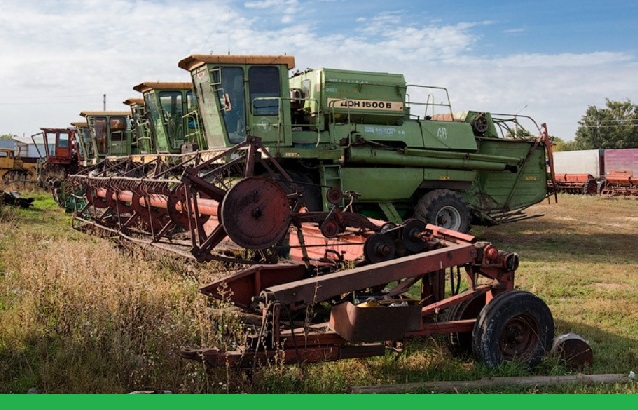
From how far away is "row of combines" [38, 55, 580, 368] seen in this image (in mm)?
4871

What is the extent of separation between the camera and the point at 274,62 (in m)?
11.1

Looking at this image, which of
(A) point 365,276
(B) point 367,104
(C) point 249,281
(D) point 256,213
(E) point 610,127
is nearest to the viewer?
(A) point 365,276

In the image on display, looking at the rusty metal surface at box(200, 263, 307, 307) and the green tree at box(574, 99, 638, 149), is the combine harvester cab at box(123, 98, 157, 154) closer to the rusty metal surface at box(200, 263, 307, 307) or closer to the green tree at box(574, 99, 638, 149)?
the rusty metal surface at box(200, 263, 307, 307)

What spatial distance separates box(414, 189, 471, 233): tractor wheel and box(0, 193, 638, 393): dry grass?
4421 millimetres

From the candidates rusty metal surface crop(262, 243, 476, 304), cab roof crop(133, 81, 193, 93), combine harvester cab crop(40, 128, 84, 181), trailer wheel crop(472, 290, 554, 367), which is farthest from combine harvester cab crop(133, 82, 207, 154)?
trailer wheel crop(472, 290, 554, 367)

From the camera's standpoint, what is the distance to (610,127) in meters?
61.6

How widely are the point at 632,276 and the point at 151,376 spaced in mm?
7463

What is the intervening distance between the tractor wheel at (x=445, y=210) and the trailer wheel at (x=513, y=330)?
7.76 metres

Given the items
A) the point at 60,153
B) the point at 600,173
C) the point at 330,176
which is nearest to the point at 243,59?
the point at 330,176

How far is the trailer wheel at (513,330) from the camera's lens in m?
5.04

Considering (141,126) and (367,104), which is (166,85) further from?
(367,104)

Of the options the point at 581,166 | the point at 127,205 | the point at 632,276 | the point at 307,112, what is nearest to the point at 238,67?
the point at 307,112

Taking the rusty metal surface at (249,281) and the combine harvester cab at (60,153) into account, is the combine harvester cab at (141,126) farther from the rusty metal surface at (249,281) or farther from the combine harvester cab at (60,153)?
the rusty metal surface at (249,281)

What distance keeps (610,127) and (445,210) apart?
54571mm
